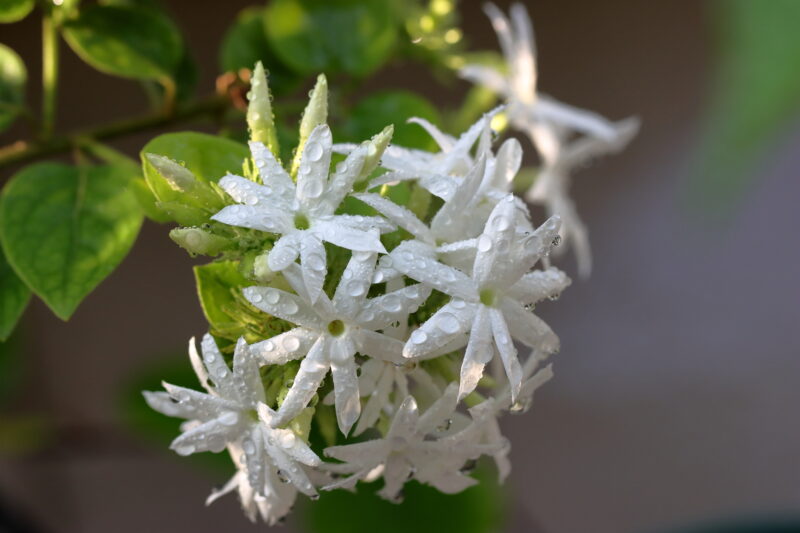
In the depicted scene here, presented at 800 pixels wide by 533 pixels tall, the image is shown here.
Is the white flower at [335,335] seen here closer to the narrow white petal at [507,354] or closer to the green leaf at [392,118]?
the narrow white petal at [507,354]

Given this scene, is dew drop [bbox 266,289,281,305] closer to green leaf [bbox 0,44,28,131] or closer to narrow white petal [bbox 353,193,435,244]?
narrow white petal [bbox 353,193,435,244]

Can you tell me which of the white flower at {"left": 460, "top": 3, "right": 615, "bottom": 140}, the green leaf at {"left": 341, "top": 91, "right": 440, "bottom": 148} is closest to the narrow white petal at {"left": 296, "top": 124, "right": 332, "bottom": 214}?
the green leaf at {"left": 341, "top": 91, "right": 440, "bottom": 148}

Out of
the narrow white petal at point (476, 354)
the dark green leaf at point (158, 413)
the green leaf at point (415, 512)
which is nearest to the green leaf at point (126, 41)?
the narrow white petal at point (476, 354)

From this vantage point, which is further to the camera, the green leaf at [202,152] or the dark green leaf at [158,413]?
the dark green leaf at [158,413]

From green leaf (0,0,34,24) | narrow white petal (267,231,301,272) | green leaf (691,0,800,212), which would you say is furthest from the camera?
green leaf (691,0,800,212)

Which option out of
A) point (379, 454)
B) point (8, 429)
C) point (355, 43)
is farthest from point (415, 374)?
point (8, 429)

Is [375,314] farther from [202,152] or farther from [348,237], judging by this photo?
[202,152]
